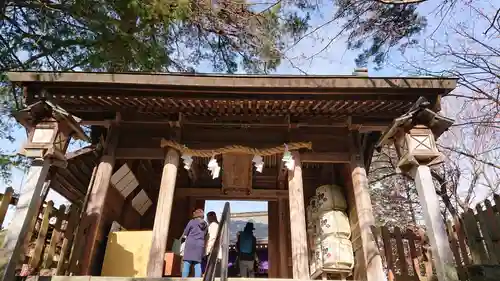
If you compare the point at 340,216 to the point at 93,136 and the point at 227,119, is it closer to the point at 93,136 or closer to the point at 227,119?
the point at 227,119

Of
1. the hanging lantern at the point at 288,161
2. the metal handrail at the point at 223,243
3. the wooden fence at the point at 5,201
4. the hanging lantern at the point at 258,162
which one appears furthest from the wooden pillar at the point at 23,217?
the hanging lantern at the point at 288,161

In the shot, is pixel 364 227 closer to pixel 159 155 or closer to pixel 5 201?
pixel 159 155

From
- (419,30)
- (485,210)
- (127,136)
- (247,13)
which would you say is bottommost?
(485,210)

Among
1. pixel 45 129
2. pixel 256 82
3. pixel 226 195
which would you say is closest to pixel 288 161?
pixel 256 82

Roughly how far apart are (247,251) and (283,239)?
3.01 ft

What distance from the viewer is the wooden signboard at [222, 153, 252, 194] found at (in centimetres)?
684

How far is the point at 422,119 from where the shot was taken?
529cm

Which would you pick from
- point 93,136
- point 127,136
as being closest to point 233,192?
point 127,136

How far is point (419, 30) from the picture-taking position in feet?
27.3

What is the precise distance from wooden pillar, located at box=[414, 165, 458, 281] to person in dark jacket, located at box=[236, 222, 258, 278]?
4139 mm

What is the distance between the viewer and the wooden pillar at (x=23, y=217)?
4.34m

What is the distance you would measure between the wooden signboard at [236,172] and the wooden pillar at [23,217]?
124 inches

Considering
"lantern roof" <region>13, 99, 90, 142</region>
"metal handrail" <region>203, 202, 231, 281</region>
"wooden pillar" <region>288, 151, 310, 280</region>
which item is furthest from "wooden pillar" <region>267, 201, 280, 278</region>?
"lantern roof" <region>13, 99, 90, 142</region>

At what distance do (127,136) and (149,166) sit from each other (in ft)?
6.27
